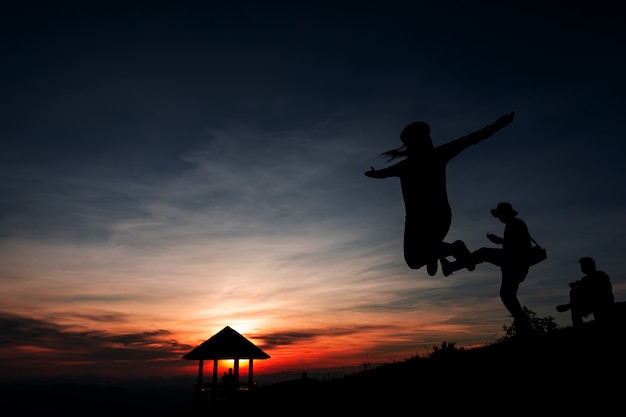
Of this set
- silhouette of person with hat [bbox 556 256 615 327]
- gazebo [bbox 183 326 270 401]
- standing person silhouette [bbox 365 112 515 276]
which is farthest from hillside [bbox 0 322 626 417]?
gazebo [bbox 183 326 270 401]

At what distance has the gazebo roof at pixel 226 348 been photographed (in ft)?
75.6

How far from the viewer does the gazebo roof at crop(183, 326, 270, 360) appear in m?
23.0

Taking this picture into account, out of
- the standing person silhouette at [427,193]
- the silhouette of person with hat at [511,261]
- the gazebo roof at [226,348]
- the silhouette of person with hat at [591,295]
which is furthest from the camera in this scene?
the gazebo roof at [226,348]

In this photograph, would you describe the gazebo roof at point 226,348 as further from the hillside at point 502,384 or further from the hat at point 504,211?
the hat at point 504,211

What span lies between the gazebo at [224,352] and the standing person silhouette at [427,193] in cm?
1980

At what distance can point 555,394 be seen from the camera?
3463mm

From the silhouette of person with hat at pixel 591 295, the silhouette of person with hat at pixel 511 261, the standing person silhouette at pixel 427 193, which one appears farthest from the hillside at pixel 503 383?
the silhouette of person with hat at pixel 591 295

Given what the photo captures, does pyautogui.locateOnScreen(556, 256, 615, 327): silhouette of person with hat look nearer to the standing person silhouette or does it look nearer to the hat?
the hat

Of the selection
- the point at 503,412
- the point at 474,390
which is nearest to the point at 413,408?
the point at 474,390

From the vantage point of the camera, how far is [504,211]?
6.11 meters

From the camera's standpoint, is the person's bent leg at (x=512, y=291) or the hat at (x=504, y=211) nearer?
the person's bent leg at (x=512, y=291)

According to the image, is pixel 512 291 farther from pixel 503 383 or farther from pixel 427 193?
pixel 503 383

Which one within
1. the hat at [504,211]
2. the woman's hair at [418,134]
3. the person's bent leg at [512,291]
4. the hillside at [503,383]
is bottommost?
the hillside at [503,383]

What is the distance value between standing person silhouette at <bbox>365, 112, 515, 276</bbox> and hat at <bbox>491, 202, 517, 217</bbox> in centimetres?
79
